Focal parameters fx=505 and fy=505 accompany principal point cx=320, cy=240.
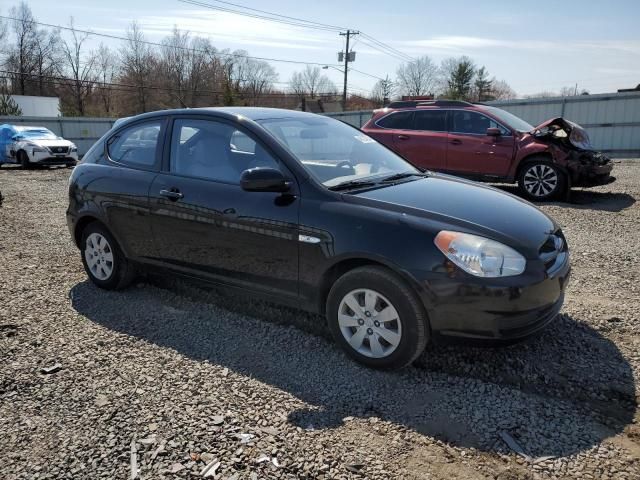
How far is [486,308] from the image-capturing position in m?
2.93

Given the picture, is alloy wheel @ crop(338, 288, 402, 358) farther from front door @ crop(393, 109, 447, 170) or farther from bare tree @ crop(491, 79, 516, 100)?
bare tree @ crop(491, 79, 516, 100)

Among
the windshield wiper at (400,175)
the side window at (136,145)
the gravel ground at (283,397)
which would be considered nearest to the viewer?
the gravel ground at (283,397)

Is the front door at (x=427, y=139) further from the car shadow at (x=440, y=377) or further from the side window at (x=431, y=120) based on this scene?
the car shadow at (x=440, y=377)

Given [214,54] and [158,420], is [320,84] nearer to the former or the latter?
[214,54]

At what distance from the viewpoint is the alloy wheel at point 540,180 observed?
9273mm

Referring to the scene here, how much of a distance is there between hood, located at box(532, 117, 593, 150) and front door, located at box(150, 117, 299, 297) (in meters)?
7.34

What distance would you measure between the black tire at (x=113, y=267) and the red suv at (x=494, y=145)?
5.21 m

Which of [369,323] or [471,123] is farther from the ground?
[471,123]

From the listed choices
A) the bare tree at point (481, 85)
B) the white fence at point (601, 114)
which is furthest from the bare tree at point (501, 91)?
the white fence at point (601, 114)

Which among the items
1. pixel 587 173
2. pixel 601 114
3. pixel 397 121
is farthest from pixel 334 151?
pixel 601 114

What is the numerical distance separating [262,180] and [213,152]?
83 centimetres

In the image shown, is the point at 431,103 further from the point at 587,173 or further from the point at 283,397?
the point at 283,397

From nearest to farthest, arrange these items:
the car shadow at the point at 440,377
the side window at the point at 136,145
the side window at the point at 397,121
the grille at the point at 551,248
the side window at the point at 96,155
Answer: the car shadow at the point at 440,377 < the grille at the point at 551,248 < the side window at the point at 136,145 < the side window at the point at 96,155 < the side window at the point at 397,121

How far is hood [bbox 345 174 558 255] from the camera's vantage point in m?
3.12
